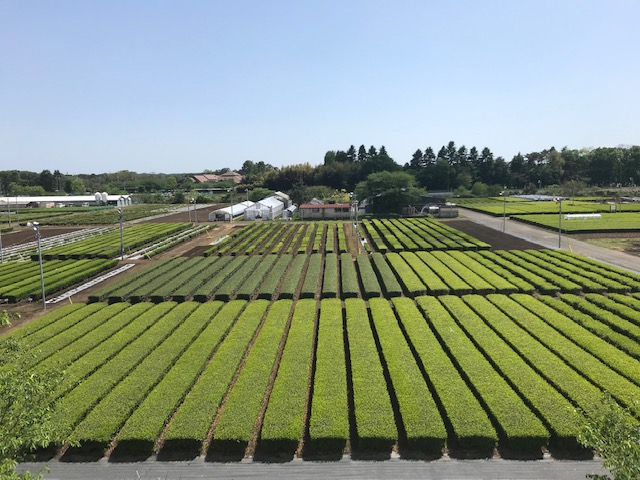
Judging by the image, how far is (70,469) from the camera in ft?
42.8

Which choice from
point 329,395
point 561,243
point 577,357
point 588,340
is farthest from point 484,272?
point 329,395

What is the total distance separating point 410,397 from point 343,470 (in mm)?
3860

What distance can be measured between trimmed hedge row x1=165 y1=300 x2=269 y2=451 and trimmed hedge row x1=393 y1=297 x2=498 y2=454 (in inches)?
321

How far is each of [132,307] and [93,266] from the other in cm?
1495

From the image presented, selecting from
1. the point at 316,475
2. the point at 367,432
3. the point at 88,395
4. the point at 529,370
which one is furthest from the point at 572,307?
the point at 88,395

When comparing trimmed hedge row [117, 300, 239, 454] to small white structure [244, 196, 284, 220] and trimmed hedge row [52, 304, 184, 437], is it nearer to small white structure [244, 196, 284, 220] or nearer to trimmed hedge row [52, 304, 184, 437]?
trimmed hedge row [52, 304, 184, 437]

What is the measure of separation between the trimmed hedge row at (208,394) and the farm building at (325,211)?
6013 centimetres

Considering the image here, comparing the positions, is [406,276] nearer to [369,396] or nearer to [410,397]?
[410,397]

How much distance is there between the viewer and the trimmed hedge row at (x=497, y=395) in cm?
1329

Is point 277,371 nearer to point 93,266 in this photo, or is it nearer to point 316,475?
point 316,475

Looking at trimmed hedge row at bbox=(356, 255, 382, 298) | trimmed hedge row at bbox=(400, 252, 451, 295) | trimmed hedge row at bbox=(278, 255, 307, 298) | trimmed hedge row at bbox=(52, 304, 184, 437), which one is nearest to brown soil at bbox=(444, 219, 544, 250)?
trimmed hedge row at bbox=(400, 252, 451, 295)

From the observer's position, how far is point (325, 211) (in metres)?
82.6

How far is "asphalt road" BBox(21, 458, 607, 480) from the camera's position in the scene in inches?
494

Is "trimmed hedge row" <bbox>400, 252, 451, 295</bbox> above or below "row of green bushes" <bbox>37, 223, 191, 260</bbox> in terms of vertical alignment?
below
